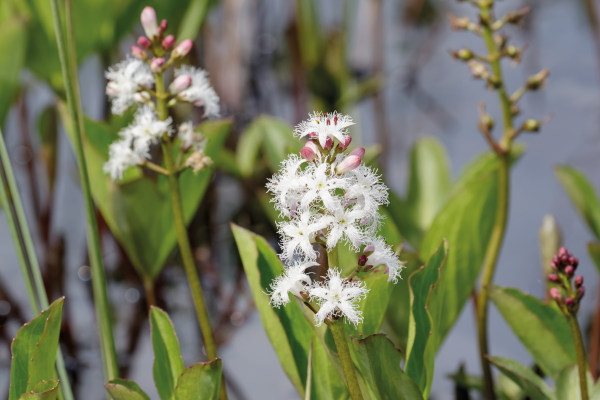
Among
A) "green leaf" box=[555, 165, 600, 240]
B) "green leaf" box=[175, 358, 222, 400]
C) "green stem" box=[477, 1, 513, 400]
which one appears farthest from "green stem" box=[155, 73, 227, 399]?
"green leaf" box=[555, 165, 600, 240]

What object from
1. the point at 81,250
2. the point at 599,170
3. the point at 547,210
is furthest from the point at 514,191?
the point at 81,250

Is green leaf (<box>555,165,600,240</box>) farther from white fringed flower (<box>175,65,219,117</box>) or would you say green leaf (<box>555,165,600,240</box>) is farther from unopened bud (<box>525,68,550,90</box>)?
white fringed flower (<box>175,65,219,117</box>)

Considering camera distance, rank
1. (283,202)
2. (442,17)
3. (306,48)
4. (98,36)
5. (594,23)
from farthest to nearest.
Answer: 1. (442,17)
2. (306,48)
3. (594,23)
4. (98,36)
5. (283,202)

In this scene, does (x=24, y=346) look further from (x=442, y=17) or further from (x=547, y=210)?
Answer: (x=442, y=17)

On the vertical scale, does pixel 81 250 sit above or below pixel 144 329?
above

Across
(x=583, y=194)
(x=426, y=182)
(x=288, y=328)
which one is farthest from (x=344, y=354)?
(x=426, y=182)

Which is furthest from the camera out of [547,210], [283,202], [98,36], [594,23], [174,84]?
[594,23]

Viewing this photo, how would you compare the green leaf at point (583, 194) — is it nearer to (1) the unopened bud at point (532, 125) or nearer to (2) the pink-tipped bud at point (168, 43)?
(1) the unopened bud at point (532, 125)
